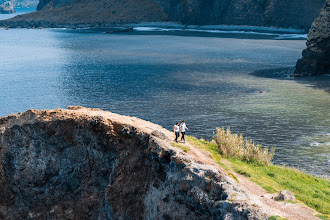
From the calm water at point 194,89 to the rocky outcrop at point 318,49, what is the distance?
5.04m

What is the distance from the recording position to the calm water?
53.4m

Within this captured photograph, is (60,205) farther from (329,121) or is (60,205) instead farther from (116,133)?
(329,121)

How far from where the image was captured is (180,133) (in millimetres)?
28188

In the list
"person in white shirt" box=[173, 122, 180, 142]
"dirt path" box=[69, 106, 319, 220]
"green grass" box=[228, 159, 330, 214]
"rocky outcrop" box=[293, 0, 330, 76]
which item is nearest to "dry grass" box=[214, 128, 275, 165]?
"green grass" box=[228, 159, 330, 214]

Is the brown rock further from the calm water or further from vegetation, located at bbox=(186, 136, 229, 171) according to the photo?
the calm water

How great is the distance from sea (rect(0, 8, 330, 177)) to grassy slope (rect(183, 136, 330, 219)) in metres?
9.06

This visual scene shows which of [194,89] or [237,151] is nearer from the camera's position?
[237,151]

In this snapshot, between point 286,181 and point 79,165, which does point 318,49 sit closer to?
point 286,181

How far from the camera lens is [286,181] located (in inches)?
1139

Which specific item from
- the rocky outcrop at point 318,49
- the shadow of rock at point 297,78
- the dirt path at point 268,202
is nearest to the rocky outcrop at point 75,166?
the dirt path at point 268,202

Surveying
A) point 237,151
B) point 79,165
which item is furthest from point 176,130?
point 237,151

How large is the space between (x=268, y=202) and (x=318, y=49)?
81407mm

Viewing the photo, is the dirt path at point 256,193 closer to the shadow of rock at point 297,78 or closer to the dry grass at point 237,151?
the dry grass at point 237,151

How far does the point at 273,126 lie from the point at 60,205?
120 feet
